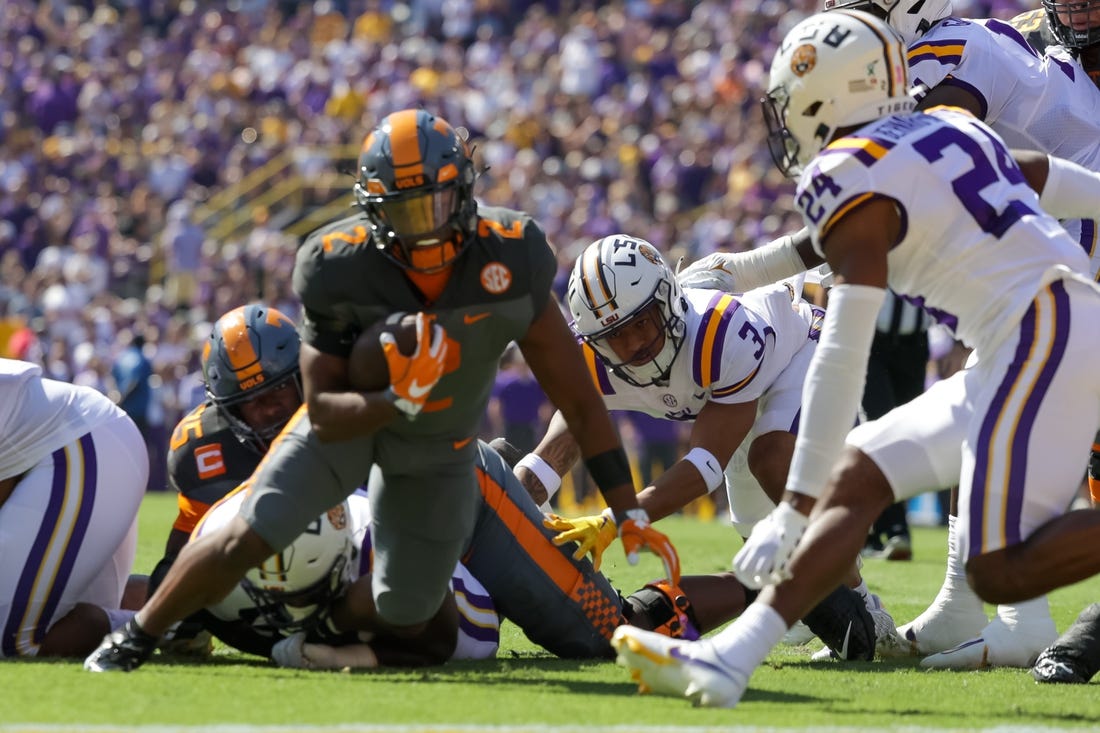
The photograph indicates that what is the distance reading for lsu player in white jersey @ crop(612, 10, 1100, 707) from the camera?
4.27m

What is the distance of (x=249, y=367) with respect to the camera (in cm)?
546

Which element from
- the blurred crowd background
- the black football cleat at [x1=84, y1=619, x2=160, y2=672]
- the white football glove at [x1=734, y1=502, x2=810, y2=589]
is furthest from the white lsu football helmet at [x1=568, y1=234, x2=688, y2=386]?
the blurred crowd background

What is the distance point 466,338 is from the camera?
4.67 m

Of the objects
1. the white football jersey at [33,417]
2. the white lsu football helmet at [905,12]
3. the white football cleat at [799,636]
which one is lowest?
the white football cleat at [799,636]

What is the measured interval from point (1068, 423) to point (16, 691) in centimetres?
284

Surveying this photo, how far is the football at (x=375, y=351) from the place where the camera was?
4.45 m

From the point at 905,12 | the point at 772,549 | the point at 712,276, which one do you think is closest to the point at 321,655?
the point at 772,549

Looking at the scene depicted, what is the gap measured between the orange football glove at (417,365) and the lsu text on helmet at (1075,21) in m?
2.92

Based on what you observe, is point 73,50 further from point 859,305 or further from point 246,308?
point 859,305

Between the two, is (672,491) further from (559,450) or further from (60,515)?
(60,515)

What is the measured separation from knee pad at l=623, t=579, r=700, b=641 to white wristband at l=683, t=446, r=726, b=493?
395 mm

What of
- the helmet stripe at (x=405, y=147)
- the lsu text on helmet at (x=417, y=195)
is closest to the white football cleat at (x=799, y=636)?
the lsu text on helmet at (x=417, y=195)

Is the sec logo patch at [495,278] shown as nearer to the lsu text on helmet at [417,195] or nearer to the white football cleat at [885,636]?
the lsu text on helmet at [417,195]

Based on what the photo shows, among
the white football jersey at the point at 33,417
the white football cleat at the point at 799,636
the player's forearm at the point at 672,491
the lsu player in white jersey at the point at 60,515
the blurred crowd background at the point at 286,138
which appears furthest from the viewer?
the blurred crowd background at the point at 286,138
